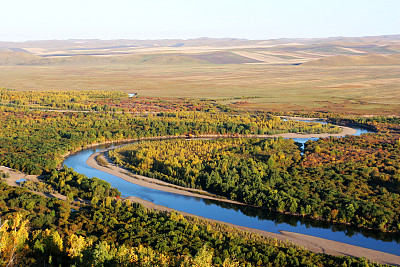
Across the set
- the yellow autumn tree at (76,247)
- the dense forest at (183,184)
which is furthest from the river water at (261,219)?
the yellow autumn tree at (76,247)

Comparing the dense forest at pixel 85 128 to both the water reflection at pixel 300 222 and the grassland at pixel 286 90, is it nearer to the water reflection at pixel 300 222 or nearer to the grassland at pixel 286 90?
the water reflection at pixel 300 222

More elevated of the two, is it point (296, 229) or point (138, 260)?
point (138, 260)

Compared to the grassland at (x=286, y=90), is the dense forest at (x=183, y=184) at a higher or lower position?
higher

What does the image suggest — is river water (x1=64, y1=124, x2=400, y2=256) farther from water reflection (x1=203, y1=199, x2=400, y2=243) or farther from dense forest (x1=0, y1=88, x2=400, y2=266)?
dense forest (x1=0, y1=88, x2=400, y2=266)

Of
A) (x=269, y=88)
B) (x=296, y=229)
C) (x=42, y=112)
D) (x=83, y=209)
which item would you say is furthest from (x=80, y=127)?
(x=269, y=88)

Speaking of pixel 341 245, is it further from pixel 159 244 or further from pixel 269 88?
pixel 269 88

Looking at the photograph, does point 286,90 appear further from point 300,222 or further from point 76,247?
point 76,247

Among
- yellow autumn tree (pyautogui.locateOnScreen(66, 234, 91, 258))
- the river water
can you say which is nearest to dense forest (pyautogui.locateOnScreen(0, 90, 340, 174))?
the river water
